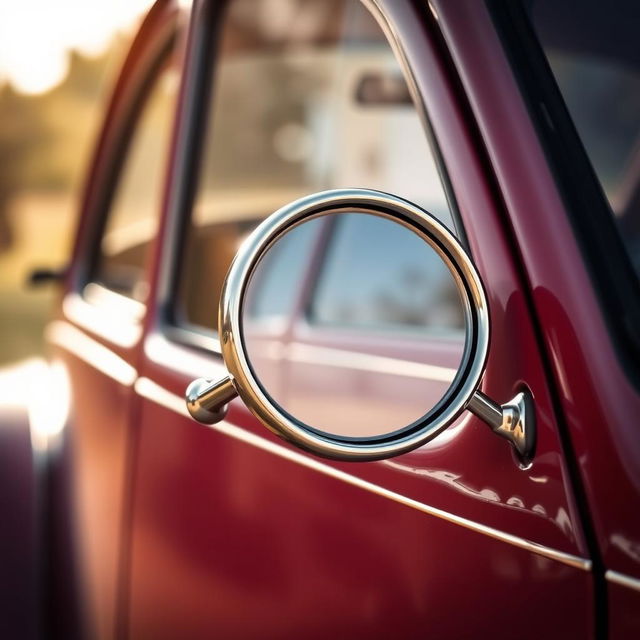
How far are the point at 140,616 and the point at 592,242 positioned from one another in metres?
1.16

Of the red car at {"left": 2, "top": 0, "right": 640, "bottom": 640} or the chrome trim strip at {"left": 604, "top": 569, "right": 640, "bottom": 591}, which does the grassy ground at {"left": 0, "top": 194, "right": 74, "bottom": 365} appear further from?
the chrome trim strip at {"left": 604, "top": 569, "right": 640, "bottom": 591}

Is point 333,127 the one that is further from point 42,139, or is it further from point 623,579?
point 42,139

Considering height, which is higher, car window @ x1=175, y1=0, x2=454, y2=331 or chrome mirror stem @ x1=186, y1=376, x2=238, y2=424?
car window @ x1=175, y1=0, x2=454, y2=331

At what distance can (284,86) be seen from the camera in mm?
22641

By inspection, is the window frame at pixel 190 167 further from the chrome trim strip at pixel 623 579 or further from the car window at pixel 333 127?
the chrome trim strip at pixel 623 579

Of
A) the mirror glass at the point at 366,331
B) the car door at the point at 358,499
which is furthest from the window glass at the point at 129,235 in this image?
the mirror glass at the point at 366,331

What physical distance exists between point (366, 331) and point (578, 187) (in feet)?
4.36

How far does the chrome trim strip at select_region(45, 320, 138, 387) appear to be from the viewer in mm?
2020

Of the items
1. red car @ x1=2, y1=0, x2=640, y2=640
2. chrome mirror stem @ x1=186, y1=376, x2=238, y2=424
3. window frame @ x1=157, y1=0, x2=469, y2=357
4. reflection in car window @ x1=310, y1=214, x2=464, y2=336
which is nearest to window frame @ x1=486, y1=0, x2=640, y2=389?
red car @ x1=2, y1=0, x2=640, y2=640

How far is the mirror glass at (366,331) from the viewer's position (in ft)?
7.56

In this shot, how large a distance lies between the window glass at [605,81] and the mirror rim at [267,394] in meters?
0.31

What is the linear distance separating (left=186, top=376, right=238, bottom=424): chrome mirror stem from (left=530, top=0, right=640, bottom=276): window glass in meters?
0.53

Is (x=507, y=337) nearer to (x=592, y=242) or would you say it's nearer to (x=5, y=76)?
(x=592, y=242)

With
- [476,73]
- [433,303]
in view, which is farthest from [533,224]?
[433,303]
